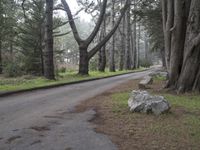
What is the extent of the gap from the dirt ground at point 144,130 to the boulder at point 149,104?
187 mm

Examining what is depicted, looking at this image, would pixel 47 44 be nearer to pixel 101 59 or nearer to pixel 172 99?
pixel 172 99

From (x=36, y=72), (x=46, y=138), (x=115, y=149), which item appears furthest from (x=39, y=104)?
(x=36, y=72)

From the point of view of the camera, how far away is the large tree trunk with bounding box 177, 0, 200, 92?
1210 cm

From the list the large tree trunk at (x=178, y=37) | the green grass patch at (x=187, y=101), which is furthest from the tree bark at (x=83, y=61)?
the green grass patch at (x=187, y=101)

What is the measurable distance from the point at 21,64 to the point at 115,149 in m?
23.8

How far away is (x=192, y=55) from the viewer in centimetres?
1216

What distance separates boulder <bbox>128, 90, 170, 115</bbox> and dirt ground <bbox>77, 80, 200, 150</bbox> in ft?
0.61

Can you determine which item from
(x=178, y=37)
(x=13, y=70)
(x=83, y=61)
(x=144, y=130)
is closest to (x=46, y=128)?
(x=144, y=130)

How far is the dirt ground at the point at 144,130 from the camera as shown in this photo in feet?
18.2

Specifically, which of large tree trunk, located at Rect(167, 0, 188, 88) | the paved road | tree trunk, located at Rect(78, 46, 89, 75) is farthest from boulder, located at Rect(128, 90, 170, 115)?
tree trunk, located at Rect(78, 46, 89, 75)

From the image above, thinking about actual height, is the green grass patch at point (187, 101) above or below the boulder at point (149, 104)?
below

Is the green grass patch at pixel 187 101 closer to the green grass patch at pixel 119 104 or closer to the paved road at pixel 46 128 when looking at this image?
the green grass patch at pixel 119 104

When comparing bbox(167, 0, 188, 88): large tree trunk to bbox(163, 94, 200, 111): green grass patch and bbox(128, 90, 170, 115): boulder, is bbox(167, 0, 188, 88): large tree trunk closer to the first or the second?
bbox(163, 94, 200, 111): green grass patch

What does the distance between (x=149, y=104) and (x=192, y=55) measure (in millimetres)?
4810
